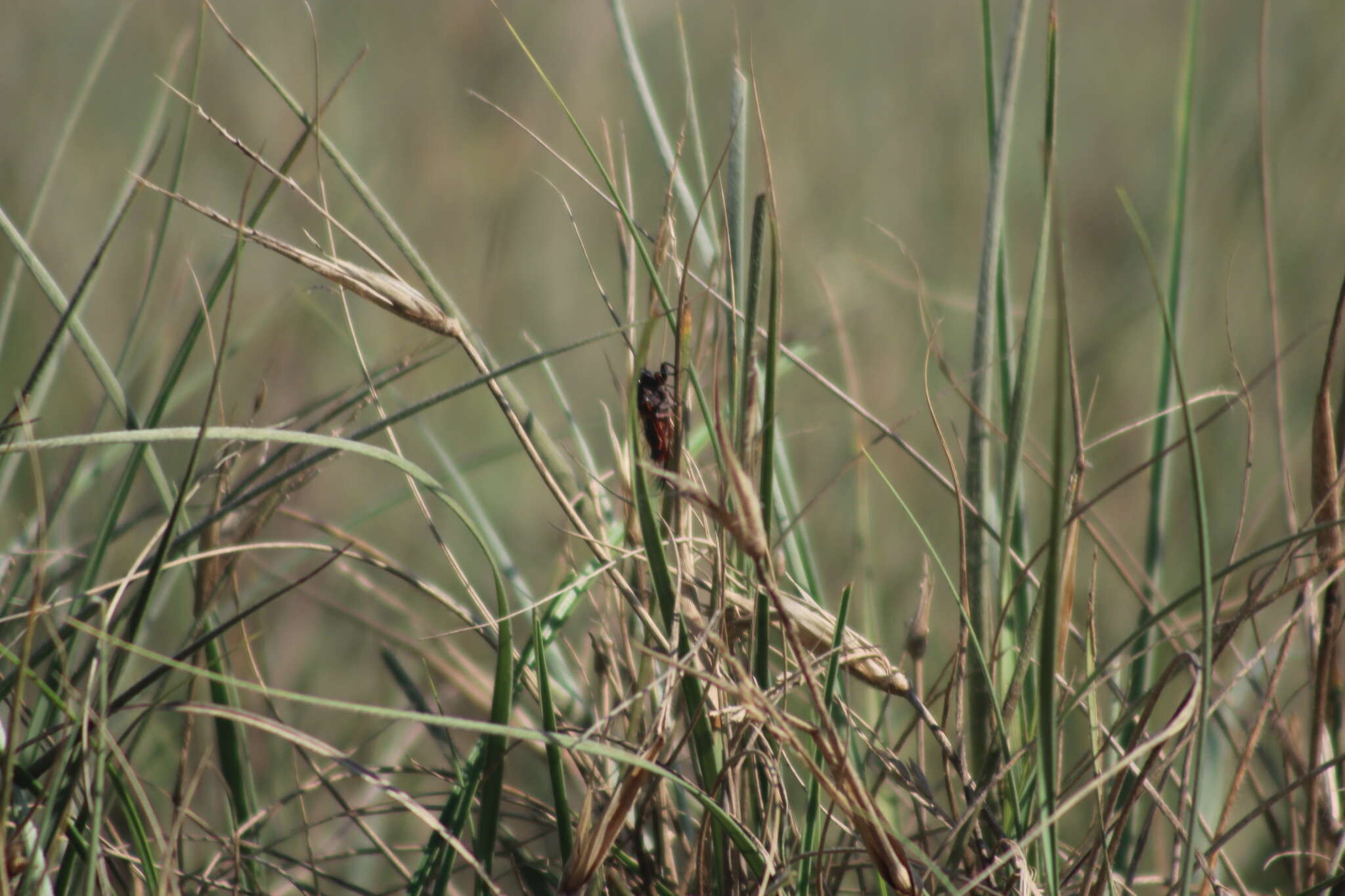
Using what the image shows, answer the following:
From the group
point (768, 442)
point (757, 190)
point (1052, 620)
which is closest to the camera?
point (1052, 620)

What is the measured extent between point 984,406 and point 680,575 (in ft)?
0.63

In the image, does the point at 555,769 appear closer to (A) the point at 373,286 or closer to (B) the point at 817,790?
(B) the point at 817,790

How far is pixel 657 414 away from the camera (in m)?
0.49

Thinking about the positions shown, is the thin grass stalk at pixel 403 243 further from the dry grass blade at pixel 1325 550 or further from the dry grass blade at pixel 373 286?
the dry grass blade at pixel 1325 550

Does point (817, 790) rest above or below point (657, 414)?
below

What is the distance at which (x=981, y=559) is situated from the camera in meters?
0.47

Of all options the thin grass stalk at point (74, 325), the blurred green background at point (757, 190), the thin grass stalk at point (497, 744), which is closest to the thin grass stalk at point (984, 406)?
the thin grass stalk at point (497, 744)

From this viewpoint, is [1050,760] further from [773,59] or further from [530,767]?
[773,59]

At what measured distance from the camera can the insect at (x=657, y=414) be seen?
484 millimetres

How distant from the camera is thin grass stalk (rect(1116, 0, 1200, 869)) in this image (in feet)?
1.77

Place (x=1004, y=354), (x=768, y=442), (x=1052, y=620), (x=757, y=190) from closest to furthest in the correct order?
1. (x=1052, y=620)
2. (x=768, y=442)
3. (x=1004, y=354)
4. (x=757, y=190)

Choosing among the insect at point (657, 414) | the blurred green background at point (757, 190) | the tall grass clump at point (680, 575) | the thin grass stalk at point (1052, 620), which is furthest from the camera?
the blurred green background at point (757, 190)

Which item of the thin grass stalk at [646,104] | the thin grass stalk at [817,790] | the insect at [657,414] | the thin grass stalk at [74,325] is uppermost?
the thin grass stalk at [646,104]

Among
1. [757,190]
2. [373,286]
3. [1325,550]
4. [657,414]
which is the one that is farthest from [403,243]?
[757,190]
